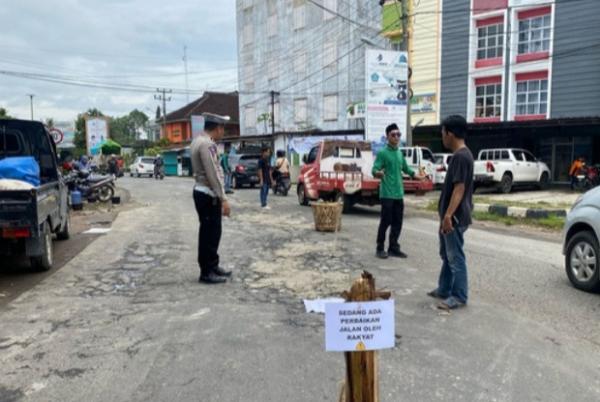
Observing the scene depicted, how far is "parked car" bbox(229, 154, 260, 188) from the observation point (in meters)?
23.9

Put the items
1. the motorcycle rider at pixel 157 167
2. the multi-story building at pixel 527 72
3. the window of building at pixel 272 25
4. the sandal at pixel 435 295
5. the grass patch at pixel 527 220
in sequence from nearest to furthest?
the sandal at pixel 435 295 < the grass patch at pixel 527 220 < the multi-story building at pixel 527 72 < the motorcycle rider at pixel 157 167 < the window of building at pixel 272 25

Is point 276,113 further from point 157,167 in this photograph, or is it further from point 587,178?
point 587,178

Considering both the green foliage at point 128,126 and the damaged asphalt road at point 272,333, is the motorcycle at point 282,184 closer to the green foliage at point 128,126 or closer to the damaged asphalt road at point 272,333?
the damaged asphalt road at point 272,333

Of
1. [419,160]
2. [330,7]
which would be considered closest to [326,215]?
[419,160]

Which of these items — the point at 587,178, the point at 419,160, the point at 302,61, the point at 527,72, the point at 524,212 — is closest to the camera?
the point at 524,212

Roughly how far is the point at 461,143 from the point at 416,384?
2546mm

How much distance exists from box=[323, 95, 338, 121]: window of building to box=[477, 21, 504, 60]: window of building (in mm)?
11292

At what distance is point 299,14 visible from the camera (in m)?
37.0

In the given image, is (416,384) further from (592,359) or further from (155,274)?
(155,274)

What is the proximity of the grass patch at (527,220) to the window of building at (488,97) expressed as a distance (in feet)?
44.1

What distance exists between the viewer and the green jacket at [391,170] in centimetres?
730

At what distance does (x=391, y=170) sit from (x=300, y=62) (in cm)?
3143

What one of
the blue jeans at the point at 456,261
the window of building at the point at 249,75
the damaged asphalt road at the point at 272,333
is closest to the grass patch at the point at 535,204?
the damaged asphalt road at the point at 272,333

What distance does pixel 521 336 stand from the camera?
→ 4.31 metres
